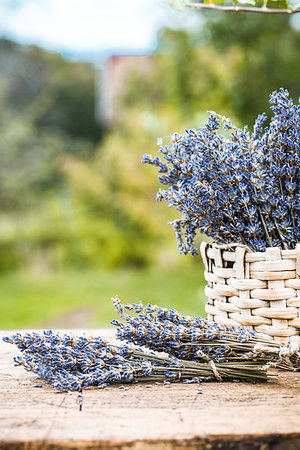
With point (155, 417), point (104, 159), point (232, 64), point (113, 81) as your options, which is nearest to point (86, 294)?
point (104, 159)

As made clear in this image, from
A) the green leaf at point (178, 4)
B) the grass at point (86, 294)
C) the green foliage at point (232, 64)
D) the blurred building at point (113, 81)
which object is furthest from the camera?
the blurred building at point (113, 81)

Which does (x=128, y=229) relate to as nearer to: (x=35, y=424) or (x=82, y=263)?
(x=82, y=263)

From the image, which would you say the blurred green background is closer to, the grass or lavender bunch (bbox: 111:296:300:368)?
the grass

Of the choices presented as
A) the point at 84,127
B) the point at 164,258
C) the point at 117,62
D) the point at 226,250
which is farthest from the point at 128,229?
the point at 226,250

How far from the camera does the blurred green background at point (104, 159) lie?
4.49 metres

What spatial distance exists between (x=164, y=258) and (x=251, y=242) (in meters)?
5.93

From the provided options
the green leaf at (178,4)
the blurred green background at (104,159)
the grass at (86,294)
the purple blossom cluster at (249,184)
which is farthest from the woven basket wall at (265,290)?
the grass at (86,294)

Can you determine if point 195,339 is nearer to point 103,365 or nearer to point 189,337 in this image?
point 189,337

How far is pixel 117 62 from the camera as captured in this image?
10.2 metres

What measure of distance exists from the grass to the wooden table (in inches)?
150

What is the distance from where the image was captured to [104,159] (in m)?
6.98

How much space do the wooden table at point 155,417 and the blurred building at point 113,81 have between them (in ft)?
29.1

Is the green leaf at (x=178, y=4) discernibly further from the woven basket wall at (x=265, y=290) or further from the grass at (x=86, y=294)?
the grass at (x=86, y=294)

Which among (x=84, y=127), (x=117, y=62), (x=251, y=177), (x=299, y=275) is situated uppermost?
(x=117, y=62)
